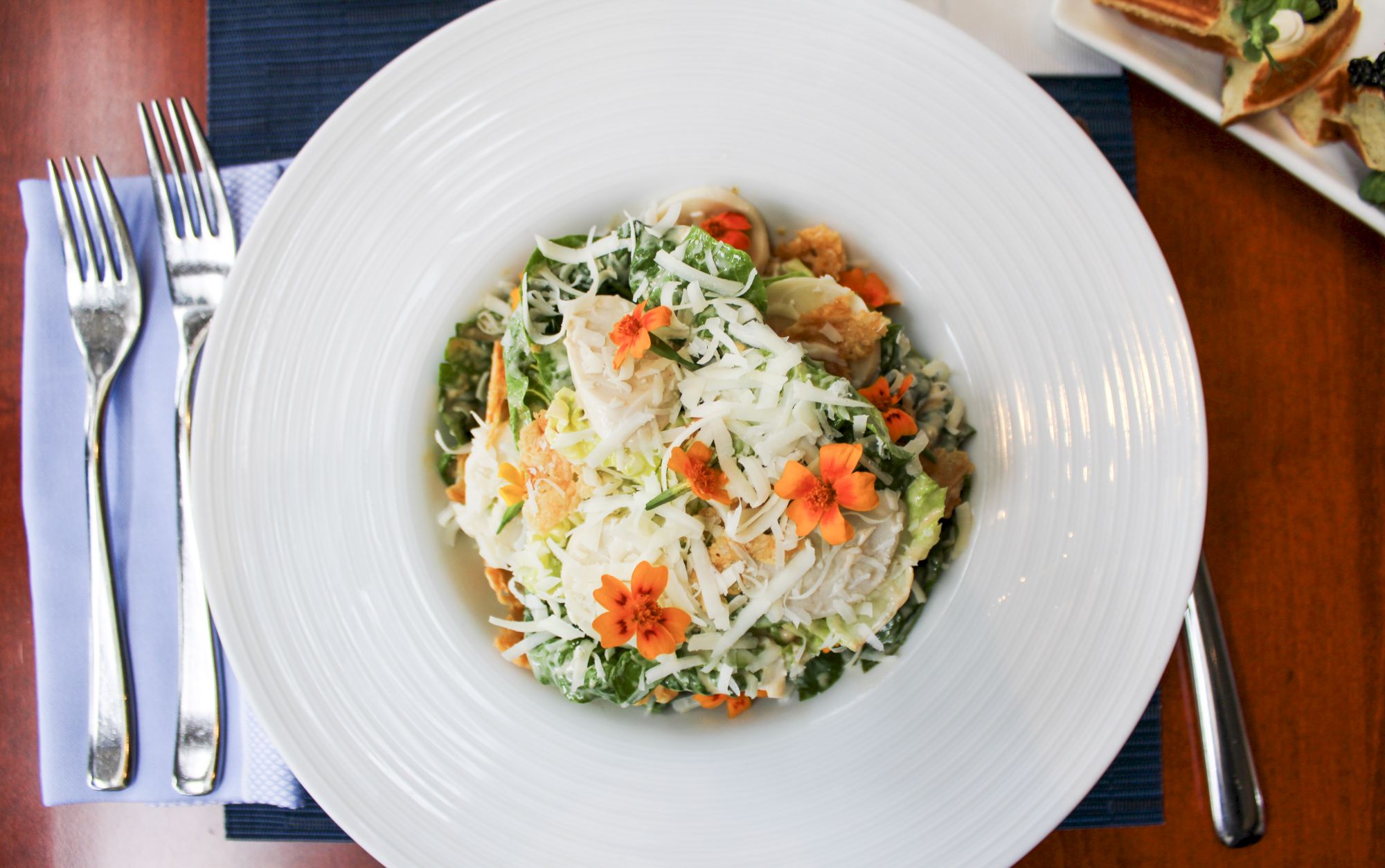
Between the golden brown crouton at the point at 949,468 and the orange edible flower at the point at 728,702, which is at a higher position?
the golden brown crouton at the point at 949,468

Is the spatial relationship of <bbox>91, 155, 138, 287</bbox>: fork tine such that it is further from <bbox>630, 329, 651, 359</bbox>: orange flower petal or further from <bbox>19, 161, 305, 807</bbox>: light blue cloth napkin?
<bbox>630, 329, 651, 359</bbox>: orange flower petal

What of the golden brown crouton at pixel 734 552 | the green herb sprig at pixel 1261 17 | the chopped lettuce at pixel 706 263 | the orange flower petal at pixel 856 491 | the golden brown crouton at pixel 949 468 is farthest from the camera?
the green herb sprig at pixel 1261 17

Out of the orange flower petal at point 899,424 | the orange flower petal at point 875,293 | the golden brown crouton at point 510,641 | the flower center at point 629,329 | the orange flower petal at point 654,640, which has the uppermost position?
the orange flower petal at point 875,293

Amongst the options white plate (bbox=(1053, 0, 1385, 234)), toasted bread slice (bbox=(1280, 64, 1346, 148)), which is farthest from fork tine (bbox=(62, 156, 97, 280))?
toasted bread slice (bbox=(1280, 64, 1346, 148))

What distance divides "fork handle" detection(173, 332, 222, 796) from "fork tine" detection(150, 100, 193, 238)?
0.29 metres

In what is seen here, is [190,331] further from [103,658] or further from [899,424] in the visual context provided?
[899,424]

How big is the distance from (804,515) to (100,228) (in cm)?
195

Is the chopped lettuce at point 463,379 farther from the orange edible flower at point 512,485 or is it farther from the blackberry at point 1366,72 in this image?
the blackberry at point 1366,72

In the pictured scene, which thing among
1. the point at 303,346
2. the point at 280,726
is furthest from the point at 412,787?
the point at 303,346

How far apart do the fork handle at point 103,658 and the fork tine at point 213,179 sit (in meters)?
0.50

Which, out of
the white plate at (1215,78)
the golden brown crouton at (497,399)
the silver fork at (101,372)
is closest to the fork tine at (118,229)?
the silver fork at (101,372)

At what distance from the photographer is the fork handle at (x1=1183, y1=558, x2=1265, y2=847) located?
2188mm

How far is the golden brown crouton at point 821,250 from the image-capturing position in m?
1.91

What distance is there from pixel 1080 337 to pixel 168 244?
7.19 ft
